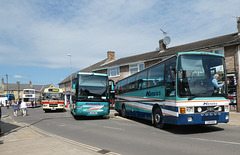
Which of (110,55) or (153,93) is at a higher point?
(110,55)

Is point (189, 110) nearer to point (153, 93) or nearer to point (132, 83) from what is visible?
point (153, 93)

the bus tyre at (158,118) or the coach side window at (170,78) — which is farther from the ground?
the coach side window at (170,78)

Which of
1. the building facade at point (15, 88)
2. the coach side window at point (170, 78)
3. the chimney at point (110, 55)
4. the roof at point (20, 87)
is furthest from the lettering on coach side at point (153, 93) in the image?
the roof at point (20, 87)

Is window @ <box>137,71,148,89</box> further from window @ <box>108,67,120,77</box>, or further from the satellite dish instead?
window @ <box>108,67,120,77</box>

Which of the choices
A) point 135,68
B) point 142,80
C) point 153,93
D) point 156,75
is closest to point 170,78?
point 156,75

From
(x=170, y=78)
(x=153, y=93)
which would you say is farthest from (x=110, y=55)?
(x=170, y=78)

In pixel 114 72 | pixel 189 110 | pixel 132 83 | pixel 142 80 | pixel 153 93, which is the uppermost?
pixel 114 72

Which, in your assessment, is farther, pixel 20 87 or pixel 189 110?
pixel 20 87

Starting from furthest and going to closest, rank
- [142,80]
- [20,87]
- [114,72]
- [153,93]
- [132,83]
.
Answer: [20,87], [114,72], [132,83], [142,80], [153,93]

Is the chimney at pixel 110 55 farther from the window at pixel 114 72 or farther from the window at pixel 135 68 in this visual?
the window at pixel 135 68

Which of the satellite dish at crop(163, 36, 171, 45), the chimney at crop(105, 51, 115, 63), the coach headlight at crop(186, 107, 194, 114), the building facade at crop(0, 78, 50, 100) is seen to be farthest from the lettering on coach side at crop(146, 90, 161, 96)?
the building facade at crop(0, 78, 50, 100)

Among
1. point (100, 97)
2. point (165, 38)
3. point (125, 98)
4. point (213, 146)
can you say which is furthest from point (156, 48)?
point (213, 146)

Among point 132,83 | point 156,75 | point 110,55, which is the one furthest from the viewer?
point 110,55

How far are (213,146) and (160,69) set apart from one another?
4.98 meters
